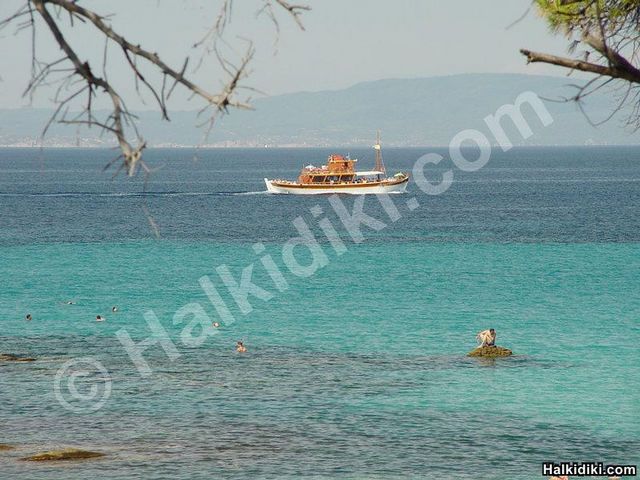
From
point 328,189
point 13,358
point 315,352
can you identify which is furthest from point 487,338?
point 328,189

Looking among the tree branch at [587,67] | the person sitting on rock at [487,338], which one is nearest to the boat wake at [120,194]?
the person sitting on rock at [487,338]

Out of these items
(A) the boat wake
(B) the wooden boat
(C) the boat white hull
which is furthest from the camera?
(C) the boat white hull

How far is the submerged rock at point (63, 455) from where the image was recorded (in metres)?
23.8

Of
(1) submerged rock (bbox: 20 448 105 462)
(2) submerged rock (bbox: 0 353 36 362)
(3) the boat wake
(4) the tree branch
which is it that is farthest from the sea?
(3) the boat wake

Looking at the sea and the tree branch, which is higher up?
the sea

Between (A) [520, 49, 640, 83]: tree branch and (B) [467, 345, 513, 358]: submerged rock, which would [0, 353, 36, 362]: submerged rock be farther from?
(A) [520, 49, 640, 83]: tree branch

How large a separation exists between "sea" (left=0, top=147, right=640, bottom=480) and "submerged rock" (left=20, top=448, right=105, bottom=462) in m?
0.39

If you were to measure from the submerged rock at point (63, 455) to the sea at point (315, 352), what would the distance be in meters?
0.39

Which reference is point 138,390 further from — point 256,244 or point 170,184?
point 170,184

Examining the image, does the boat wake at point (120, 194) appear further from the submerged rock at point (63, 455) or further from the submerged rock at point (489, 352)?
the submerged rock at point (63, 455)

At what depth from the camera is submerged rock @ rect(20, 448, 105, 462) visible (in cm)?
2383

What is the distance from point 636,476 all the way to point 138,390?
51.7 feet

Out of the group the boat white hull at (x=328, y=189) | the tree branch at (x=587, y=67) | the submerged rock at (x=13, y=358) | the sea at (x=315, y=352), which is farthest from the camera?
the boat white hull at (x=328, y=189)

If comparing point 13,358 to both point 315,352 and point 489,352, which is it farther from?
point 489,352
